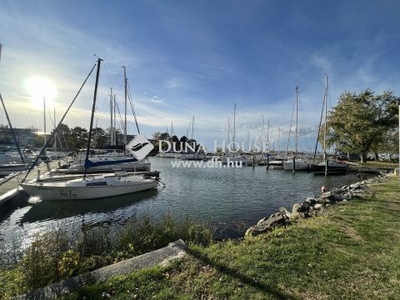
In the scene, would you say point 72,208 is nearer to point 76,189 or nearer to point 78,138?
point 76,189

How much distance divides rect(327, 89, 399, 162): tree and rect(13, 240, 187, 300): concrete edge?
46092 millimetres

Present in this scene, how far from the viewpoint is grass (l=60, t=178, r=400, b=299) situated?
4184 mm

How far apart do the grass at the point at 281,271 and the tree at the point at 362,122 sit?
1683 inches

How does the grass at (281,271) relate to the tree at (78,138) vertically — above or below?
below

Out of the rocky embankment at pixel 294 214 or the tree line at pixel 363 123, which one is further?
the tree line at pixel 363 123

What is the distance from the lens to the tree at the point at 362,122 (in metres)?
43.6

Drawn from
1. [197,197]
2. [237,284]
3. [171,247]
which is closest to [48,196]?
[197,197]

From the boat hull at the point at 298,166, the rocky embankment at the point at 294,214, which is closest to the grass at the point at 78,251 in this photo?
the rocky embankment at the point at 294,214

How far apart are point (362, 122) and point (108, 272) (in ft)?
158

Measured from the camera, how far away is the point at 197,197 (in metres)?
19.5

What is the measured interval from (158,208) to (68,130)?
86.8 meters

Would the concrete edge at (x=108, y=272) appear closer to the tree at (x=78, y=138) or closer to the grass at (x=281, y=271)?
the grass at (x=281, y=271)

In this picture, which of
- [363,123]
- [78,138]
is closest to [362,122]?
[363,123]

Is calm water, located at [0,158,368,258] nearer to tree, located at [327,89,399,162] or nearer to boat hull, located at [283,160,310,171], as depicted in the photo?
boat hull, located at [283,160,310,171]
